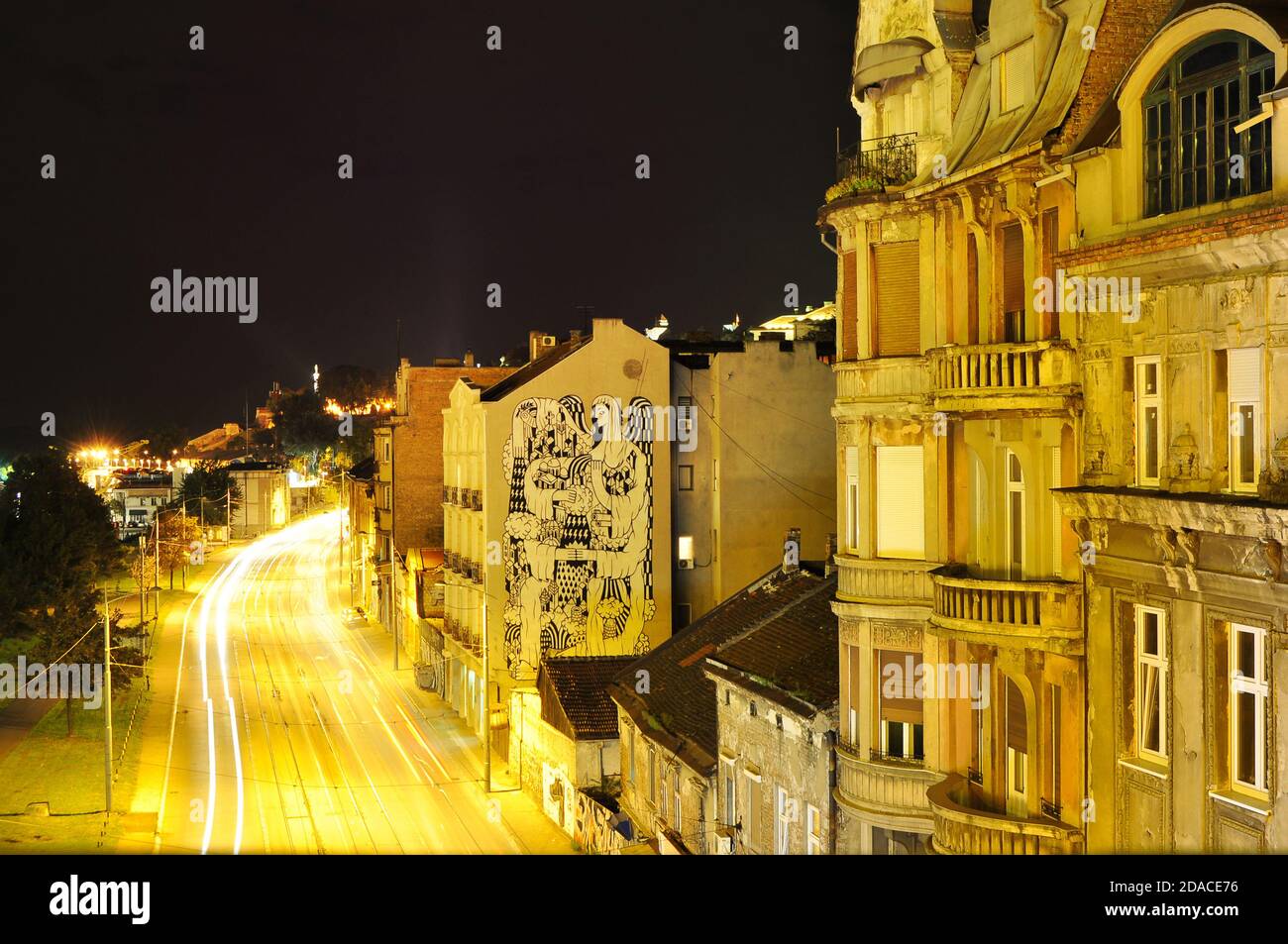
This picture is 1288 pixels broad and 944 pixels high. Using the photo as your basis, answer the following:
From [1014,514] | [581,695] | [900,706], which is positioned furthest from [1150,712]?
[581,695]

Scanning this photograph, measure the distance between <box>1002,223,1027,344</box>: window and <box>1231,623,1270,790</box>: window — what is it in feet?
23.2

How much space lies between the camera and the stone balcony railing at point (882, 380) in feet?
72.1

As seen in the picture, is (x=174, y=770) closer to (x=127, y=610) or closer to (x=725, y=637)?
(x=725, y=637)

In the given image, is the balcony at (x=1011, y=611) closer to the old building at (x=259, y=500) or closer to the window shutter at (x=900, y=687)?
the window shutter at (x=900, y=687)

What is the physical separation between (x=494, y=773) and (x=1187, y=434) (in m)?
41.6

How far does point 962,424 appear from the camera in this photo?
21.0 m

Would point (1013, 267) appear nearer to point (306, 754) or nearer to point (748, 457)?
point (748, 457)

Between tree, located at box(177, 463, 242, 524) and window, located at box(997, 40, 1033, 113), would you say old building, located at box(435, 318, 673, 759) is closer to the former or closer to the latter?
window, located at box(997, 40, 1033, 113)

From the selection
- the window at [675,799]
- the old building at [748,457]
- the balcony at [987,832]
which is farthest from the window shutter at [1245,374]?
the old building at [748,457]

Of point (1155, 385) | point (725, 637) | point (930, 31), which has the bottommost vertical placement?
point (725, 637)

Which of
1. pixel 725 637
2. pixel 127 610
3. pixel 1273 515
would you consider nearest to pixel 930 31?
pixel 1273 515
